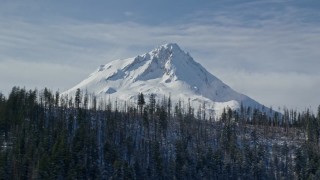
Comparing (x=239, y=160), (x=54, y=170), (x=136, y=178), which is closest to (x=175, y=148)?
(x=239, y=160)

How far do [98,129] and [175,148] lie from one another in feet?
92.5

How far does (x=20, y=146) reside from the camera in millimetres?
146875

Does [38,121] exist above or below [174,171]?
above

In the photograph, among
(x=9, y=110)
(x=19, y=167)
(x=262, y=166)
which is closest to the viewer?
(x=19, y=167)

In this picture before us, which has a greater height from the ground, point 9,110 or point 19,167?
point 9,110

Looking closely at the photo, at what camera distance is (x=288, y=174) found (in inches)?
7539

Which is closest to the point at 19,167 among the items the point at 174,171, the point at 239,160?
the point at 174,171

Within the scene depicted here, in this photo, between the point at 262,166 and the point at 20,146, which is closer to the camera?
the point at 20,146

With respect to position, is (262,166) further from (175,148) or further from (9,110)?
(9,110)

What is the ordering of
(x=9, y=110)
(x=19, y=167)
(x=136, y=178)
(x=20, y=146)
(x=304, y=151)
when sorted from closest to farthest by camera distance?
(x=19, y=167) → (x=20, y=146) → (x=136, y=178) → (x=9, y=110) → (x=304, y=151)

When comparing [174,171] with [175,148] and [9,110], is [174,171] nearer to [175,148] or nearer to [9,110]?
[175,148]

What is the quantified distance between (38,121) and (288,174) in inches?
3360

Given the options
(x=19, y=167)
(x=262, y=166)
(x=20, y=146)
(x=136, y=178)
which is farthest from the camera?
(x=262, y=166)

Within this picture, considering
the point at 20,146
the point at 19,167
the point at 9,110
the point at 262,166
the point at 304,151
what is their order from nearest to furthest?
the point at 19,167 < the point at 20,146 < the point at 9,110 < the point at 262,166 < the point at 304,151
